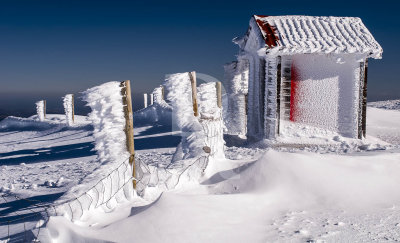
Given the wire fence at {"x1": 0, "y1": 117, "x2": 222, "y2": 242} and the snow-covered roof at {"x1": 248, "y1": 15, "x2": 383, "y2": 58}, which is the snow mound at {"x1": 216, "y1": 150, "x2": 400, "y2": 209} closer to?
the wire fence at {"x1": 0, "y1": 117, "x2": 222, "y2": 242}

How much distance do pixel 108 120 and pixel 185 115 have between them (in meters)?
2.26

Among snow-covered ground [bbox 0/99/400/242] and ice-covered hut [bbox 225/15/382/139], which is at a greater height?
ice-covered hut [bbox 225/15/382/139]

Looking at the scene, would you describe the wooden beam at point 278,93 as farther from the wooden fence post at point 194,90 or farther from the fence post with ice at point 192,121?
the wooden fence post at point 194,90

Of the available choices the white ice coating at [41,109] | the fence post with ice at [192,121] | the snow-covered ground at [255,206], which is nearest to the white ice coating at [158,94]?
the white ice coating at [41,109]

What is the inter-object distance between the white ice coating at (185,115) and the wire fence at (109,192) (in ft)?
0.56

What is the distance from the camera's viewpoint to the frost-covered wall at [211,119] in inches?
274

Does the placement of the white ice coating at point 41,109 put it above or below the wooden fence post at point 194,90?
below

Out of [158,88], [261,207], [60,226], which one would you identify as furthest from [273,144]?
[158,88]

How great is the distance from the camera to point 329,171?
5934 mm

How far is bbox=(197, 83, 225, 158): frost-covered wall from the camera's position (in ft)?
22.8

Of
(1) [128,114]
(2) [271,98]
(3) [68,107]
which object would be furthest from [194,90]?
(3) [68,107]

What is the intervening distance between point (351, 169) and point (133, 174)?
12.0 ft

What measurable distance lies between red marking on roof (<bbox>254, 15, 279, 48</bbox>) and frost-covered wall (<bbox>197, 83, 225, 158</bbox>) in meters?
3.73

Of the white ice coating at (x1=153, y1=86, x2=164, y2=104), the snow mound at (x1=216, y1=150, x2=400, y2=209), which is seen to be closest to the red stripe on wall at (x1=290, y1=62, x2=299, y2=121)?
the snow mound at (x1=216, y1=150, x2=400, y2=209)
